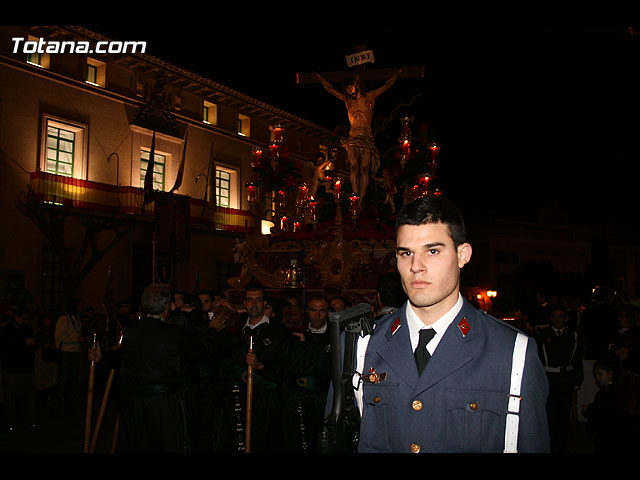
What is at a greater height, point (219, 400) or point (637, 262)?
point (637, 262)

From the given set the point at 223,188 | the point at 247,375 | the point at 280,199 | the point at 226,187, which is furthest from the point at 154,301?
the point at 226,187

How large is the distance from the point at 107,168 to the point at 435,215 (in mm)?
23156

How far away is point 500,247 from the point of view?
46156 millimetres

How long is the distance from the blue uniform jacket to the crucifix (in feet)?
39.5

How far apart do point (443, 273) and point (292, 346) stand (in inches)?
169

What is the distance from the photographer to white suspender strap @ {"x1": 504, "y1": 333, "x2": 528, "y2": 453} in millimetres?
2439

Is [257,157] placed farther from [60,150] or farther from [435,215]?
[60,150]

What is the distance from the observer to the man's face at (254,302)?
21.8 feet

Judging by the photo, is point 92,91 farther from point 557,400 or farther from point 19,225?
point 557,400

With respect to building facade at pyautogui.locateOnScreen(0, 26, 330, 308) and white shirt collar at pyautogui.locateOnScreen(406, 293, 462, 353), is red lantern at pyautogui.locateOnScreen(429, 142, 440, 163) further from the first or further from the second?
white shirt collar at pyautogui.locateOnScreen(406, 293, 462, 353)

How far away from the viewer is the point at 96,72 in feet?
78.9

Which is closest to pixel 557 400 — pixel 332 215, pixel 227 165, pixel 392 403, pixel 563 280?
pixel 392 403

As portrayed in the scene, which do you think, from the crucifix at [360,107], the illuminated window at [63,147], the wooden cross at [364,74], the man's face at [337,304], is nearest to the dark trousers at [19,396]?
the man's face at [337,304]

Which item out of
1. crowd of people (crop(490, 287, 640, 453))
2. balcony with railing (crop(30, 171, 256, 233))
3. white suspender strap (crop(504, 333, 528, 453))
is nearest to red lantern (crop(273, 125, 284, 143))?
balcony with railing (crop(30, 171, 256, 233))
